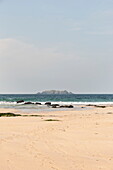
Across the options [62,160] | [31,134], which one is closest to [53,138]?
[31,134]

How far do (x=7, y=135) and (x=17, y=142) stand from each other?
7.55 feet

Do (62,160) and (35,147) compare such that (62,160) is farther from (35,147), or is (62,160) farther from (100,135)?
(100,135)

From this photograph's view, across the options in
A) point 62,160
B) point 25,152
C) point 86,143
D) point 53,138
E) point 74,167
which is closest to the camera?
point 74,167

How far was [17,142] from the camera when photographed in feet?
43.4

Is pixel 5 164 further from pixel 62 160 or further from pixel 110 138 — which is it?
pixel 110 138

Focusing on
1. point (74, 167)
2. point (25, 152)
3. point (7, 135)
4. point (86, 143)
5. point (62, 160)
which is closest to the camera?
point (74, 167)

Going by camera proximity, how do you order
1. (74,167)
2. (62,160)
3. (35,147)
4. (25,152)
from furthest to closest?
(35,147) < (25,152) < (62,160) < (74,167)

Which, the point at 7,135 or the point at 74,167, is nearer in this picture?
the point at 74,167

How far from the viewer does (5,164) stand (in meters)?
9.42

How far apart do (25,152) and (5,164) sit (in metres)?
1.72

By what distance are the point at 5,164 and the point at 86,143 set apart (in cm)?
473

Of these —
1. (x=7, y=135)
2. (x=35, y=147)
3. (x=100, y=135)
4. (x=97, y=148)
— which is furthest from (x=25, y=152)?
(x=100, y=135)

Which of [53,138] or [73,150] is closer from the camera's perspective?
[73,150]

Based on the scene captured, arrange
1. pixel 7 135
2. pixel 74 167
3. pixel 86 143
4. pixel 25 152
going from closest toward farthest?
1. pixel 74 167
2. pixel 25 152
3. pixel 86 143
4. pixel 7 135
